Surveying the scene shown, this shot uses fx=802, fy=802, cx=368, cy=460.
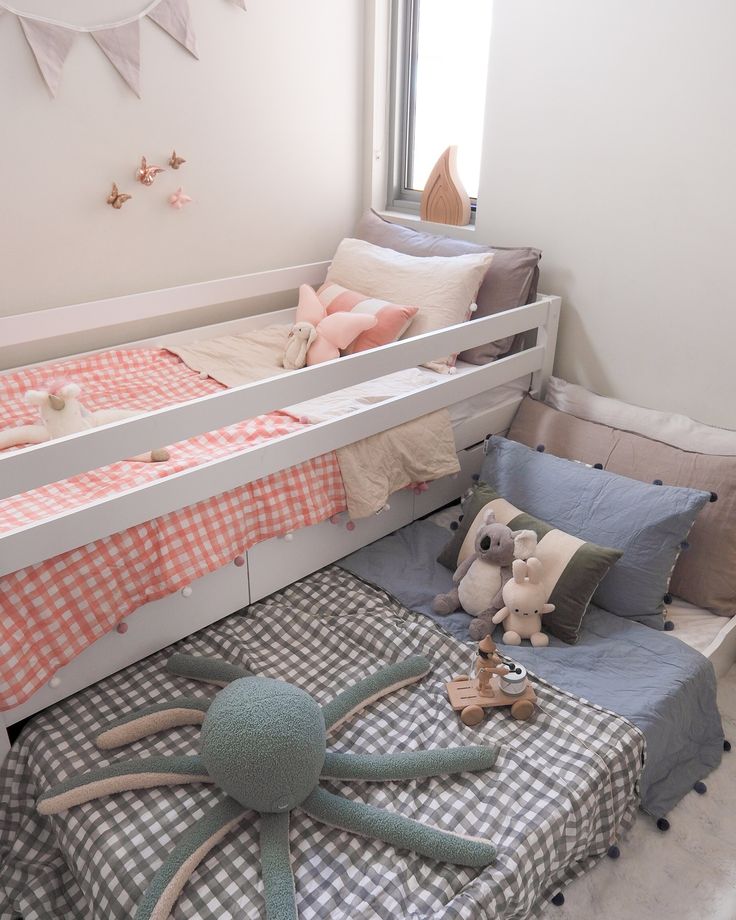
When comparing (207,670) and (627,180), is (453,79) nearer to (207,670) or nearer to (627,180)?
(627,180)

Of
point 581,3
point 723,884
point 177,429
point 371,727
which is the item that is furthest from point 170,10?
point 723,884

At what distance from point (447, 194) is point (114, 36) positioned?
102 centimetres

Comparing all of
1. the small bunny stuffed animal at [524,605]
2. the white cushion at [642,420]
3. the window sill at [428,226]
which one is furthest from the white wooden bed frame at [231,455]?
the small bunny stuffed animal at [524,605]

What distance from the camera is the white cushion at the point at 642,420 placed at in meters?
1.99

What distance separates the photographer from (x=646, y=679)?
62.7 inches

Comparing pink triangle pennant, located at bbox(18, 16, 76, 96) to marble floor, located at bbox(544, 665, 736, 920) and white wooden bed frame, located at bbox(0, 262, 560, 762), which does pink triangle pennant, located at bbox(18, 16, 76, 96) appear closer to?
white wooden bed frame, located at bbox(0, 262, 560, 762)

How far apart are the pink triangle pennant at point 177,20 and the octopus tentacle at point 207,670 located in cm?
160

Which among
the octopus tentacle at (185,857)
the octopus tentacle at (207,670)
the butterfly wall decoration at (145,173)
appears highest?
the butterfly wall decoration at (145,173)

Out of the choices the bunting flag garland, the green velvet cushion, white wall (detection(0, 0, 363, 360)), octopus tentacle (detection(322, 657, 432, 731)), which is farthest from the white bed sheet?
the bunting flag garland

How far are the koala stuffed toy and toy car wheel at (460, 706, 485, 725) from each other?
0.23 meters

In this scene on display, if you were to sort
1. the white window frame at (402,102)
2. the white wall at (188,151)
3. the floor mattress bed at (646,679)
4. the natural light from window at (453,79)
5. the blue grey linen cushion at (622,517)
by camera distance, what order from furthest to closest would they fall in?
1. the white window frame at (402,102)
2. the natural light from window at (453,79)
3. the white wall at (188,151)
4. the blue grey linen cushion at (622,517)
5. the floor mattress bed at (646,679)

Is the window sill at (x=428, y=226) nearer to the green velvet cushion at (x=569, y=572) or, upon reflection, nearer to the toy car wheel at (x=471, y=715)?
the green velvet cushion at (x=569, y=572)

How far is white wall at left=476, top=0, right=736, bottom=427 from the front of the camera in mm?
1911

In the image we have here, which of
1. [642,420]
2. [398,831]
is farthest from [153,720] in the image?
[642,420]
